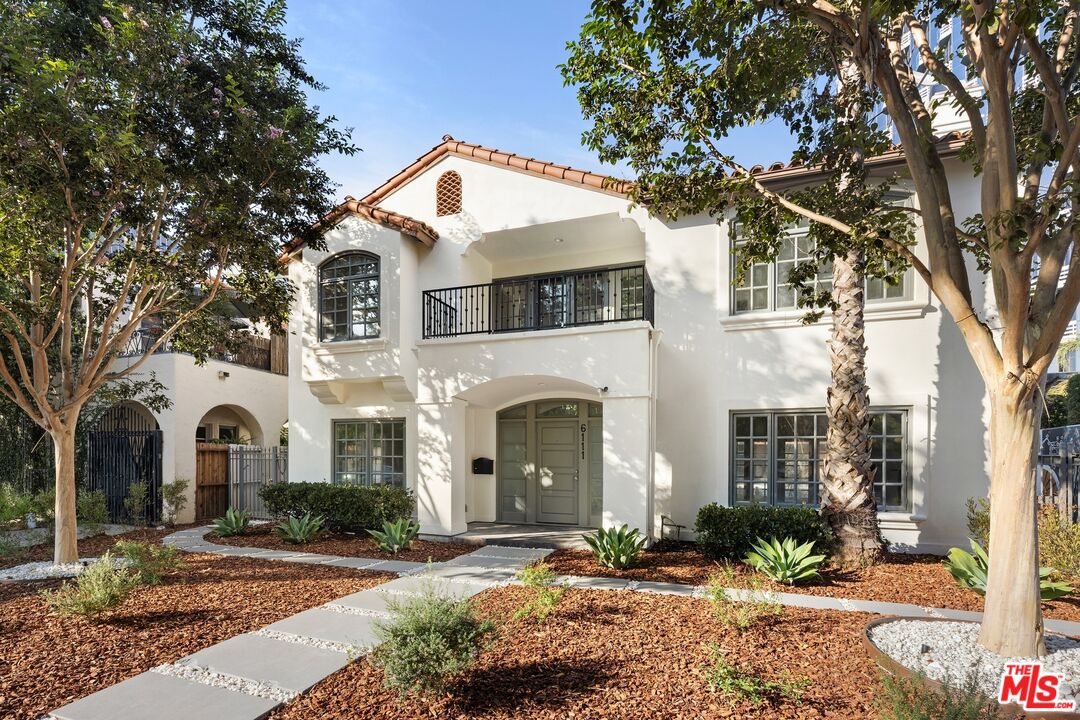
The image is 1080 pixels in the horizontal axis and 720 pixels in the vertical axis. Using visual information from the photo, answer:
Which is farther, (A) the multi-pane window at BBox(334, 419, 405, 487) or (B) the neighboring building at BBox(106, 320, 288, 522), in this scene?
(B) the neighboring building at BBox(106, 320, 288, 522)

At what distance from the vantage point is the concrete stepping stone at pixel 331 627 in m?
5.53

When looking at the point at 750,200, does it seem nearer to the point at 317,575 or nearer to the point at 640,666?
the point at 640,666

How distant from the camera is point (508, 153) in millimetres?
11766

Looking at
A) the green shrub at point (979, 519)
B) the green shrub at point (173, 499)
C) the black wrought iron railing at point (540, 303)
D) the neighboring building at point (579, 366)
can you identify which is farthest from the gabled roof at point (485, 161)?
the green shrub at point (173, 499)

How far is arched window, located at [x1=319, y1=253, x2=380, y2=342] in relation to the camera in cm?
1170

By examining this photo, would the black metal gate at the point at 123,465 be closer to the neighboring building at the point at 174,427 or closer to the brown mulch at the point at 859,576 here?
the neighboring building at the point at 174,427

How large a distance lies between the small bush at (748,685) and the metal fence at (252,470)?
1265cm

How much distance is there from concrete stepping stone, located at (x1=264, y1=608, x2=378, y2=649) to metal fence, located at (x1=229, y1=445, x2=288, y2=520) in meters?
8.99

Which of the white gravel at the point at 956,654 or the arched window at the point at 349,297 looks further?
the arched window at the point at 349,297

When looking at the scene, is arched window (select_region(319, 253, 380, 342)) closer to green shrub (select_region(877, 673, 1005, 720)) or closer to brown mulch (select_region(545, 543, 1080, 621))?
brown mulch (select_region(545, 543, 1080, 621))

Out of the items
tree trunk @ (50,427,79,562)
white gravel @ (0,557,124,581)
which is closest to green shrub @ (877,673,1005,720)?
white gravel @ (0,557,124,581)

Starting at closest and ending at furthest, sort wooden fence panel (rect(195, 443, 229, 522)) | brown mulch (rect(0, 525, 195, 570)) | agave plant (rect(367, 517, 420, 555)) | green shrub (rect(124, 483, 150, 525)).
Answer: brown mulch (rect(0, 525, 195, 570))
agave plant (rect(367, 517, 420, 555))
green shrub (rect(124, 483, 150, 525))
wooden fence panel (rect(195, 443, 229, 522))

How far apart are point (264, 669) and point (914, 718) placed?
4.73m

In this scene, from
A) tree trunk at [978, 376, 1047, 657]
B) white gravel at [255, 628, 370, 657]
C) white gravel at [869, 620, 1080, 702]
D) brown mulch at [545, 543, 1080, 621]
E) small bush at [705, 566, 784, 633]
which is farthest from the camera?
brown mulch at [545, 543, 1080, 621]
